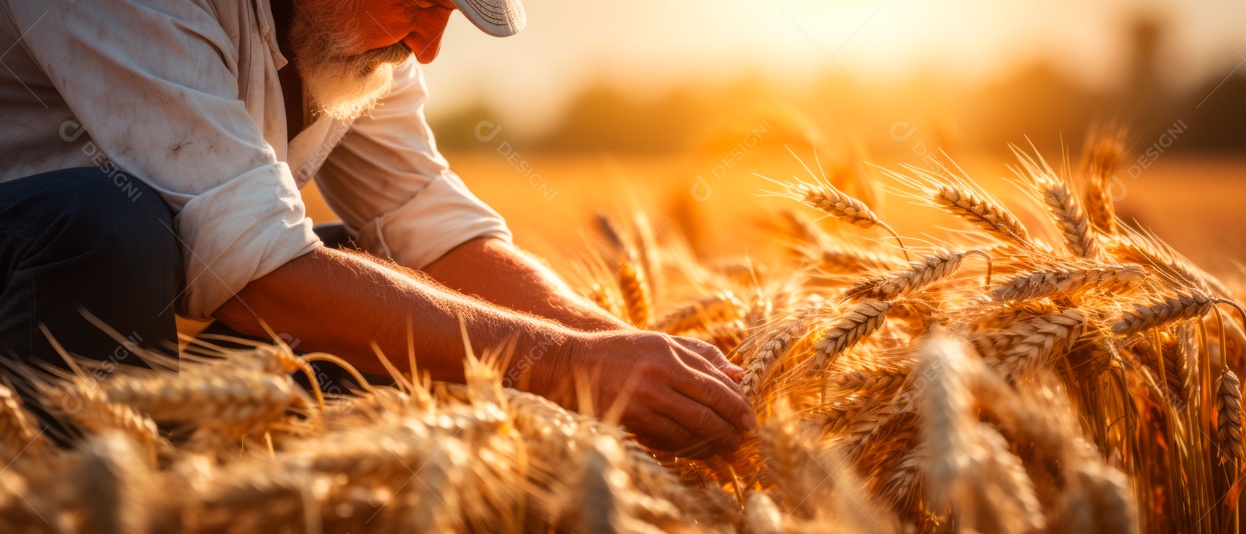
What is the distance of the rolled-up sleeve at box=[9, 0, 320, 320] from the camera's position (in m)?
1.43

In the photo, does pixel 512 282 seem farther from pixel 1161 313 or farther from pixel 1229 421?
pixel 1229 421

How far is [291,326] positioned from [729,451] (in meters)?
0.87

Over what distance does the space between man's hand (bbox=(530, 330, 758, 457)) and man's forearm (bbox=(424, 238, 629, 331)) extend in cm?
34

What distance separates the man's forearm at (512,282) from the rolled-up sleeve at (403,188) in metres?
0.05

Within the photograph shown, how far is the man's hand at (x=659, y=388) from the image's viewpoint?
1.42 metres

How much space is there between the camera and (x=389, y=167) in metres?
2.35

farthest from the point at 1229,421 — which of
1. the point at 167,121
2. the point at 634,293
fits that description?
the point at 167,121

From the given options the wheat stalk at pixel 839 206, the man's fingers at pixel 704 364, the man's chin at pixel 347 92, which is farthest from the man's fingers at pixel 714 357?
the man's chin at pixel 347 92

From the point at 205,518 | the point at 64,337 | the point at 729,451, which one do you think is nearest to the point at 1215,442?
the point at 729,451

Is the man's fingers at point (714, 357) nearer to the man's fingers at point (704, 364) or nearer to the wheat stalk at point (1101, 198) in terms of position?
the man's fingers at point (704, 364)

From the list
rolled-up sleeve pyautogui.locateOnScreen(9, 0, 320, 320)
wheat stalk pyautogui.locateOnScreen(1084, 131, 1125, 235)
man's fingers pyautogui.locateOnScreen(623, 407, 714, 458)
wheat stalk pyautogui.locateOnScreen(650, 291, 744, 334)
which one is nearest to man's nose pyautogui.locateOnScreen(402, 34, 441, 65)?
rolled-up sleeve pyautogui.locateOnScreen(9, 0, 320, 320)

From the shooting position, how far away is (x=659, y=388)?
1438 millimetres

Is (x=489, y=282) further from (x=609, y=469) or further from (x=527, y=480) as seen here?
(x=609, y=469)

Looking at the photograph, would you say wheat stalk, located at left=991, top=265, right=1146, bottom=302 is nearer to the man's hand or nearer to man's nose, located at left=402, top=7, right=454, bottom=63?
the man's hand
